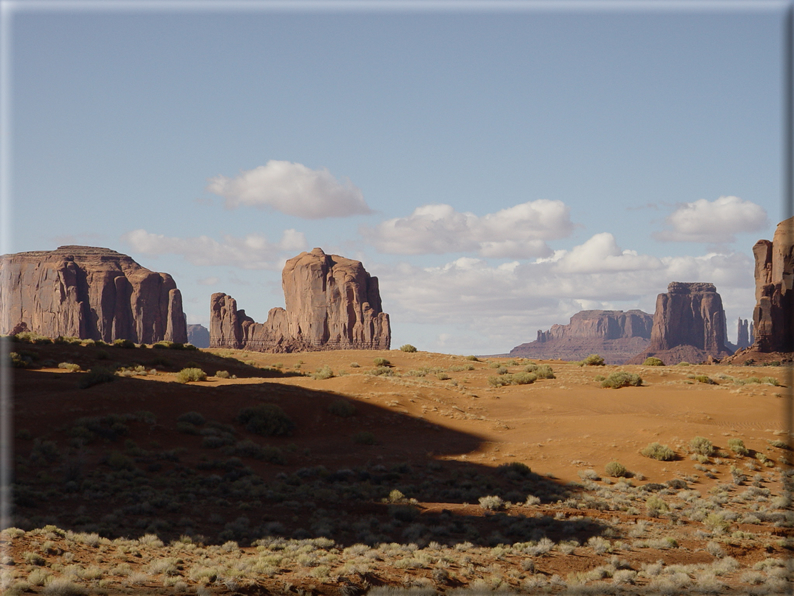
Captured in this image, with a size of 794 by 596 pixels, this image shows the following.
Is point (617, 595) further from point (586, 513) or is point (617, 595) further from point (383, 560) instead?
point (586, 513)

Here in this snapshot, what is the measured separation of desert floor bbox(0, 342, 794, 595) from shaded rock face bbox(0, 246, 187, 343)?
336 feet

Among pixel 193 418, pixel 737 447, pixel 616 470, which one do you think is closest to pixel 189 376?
pixel 193 418

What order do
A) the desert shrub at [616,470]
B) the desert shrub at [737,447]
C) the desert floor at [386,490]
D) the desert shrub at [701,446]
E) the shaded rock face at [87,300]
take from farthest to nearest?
the shaded rock face at [87,300] → the desert shrub at [737,447] → the desert shrub at [701,446] → the desert shrub at [616,470] → the desert floor at [386,490]

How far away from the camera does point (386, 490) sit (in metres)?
19.2

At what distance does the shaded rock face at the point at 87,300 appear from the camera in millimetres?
130250

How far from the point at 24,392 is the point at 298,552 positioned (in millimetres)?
21039

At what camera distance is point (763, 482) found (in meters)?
22.5

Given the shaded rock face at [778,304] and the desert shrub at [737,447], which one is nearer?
the desert shrub at [737,447]

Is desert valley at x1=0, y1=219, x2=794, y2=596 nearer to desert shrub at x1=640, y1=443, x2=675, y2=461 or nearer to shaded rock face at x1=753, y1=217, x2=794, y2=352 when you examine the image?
desert shrub at x1=640, y1=443, x2=675, y2=461

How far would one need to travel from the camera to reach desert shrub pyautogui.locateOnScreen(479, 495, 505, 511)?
17.7 meters

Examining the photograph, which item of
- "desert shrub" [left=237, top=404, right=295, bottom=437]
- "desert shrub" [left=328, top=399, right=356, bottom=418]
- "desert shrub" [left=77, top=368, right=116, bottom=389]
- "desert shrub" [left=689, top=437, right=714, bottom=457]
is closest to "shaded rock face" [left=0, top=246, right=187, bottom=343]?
"desert shrub" [left=77, top=368, right=116, bottom=389]

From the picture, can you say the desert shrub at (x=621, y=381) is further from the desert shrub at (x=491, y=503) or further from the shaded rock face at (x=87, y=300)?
the shaded rock face at (x=87, y=300)

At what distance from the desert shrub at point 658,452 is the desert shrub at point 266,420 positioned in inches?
586

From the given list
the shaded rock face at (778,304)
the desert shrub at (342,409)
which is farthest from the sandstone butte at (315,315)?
the desert shrub at (342,409)
